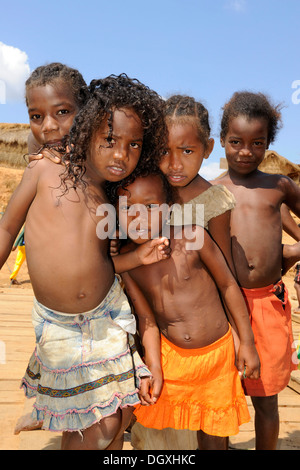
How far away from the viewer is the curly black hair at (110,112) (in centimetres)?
152

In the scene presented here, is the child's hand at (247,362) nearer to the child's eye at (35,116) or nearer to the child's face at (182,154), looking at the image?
the child's face at (182,154)

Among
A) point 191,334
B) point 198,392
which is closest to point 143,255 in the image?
point 191,334

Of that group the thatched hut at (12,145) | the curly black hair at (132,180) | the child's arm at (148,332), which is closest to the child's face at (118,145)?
the curly black hair at (132,180)

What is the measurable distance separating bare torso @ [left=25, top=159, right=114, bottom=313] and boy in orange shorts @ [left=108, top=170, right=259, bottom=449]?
0.69 ft

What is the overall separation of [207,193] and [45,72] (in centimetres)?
83

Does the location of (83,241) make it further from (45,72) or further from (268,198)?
(268,198)

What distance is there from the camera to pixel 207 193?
71.6 inches

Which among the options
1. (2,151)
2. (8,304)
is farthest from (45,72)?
(2,151)

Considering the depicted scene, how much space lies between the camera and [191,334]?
1803mm

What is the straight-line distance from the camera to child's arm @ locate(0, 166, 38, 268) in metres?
1.54

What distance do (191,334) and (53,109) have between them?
3.56ft

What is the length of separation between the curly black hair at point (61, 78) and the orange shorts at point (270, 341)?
→ 1282 mm
